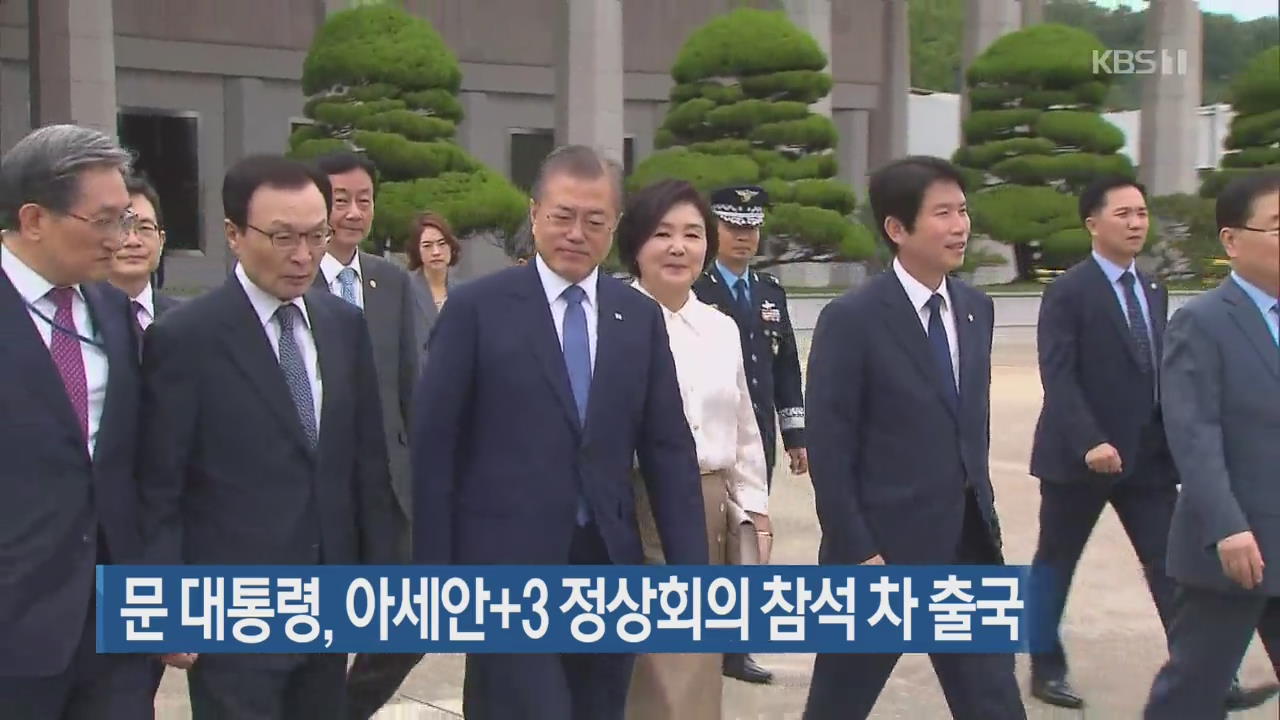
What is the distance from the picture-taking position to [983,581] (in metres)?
4.39

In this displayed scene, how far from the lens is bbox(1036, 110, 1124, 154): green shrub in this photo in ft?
83.8

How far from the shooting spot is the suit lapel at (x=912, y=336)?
4.46m

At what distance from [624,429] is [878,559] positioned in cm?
87

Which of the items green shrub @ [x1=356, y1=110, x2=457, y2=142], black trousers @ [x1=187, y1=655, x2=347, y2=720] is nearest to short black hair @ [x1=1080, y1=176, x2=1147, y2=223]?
black trousers @ [x1=187, y1=655, x2=347, y2=720]

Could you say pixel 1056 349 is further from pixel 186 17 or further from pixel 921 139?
pixel 921 139

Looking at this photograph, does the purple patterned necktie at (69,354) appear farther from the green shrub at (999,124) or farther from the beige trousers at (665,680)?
the green shrub at (999,124)

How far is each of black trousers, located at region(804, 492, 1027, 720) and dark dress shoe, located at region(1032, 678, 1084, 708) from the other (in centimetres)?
167

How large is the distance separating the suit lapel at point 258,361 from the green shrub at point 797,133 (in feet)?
64.1

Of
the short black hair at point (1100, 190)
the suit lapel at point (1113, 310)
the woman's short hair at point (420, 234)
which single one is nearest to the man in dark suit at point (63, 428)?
the suit lapel at point (1113, 310)

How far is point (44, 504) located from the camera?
346cm

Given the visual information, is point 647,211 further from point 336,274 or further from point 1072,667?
point 1072,667

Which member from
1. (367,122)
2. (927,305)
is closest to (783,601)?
(927,305)

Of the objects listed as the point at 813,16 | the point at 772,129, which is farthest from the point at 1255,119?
the point at 772,129

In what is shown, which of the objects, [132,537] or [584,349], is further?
[584,349]
